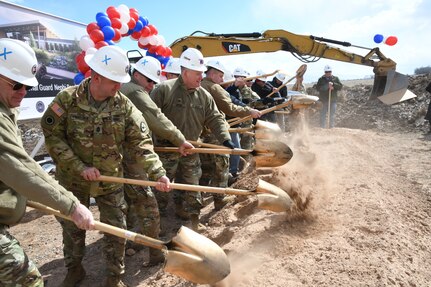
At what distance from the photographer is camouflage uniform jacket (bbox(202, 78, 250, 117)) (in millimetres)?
5609

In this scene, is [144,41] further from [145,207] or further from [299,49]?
[299,49]

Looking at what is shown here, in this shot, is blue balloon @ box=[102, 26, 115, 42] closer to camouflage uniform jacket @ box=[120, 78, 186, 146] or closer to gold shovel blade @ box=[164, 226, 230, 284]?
camouflage uniform jacket @ box=[120, 78, 186, 146]

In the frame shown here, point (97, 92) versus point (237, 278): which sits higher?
point (97, 92)

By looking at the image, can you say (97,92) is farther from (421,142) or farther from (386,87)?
(421,142)

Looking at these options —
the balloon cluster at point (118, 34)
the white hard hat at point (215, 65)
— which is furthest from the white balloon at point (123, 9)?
the white hard hat at point (215, 65)

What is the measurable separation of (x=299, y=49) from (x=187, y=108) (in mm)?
5773

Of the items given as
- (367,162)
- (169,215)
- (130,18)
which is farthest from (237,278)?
(367,162)

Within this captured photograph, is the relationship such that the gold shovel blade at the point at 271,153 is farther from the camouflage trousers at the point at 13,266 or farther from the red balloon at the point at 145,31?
the red balloon at the point at 145,31

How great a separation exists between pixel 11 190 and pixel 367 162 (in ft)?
22.5

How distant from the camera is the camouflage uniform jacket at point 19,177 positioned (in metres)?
1.97

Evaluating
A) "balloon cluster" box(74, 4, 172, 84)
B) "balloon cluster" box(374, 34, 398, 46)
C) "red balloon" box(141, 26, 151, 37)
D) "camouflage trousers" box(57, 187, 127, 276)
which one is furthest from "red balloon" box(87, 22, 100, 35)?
"balloon cluster" box(374, 34, 398, 46)

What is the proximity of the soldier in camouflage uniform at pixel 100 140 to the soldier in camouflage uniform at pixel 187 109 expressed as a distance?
116cm

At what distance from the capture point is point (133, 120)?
3230 millimetres

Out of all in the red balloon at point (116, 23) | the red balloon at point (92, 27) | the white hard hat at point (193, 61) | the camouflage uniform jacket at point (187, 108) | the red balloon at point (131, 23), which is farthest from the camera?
the red balloon at point (131, 23)
